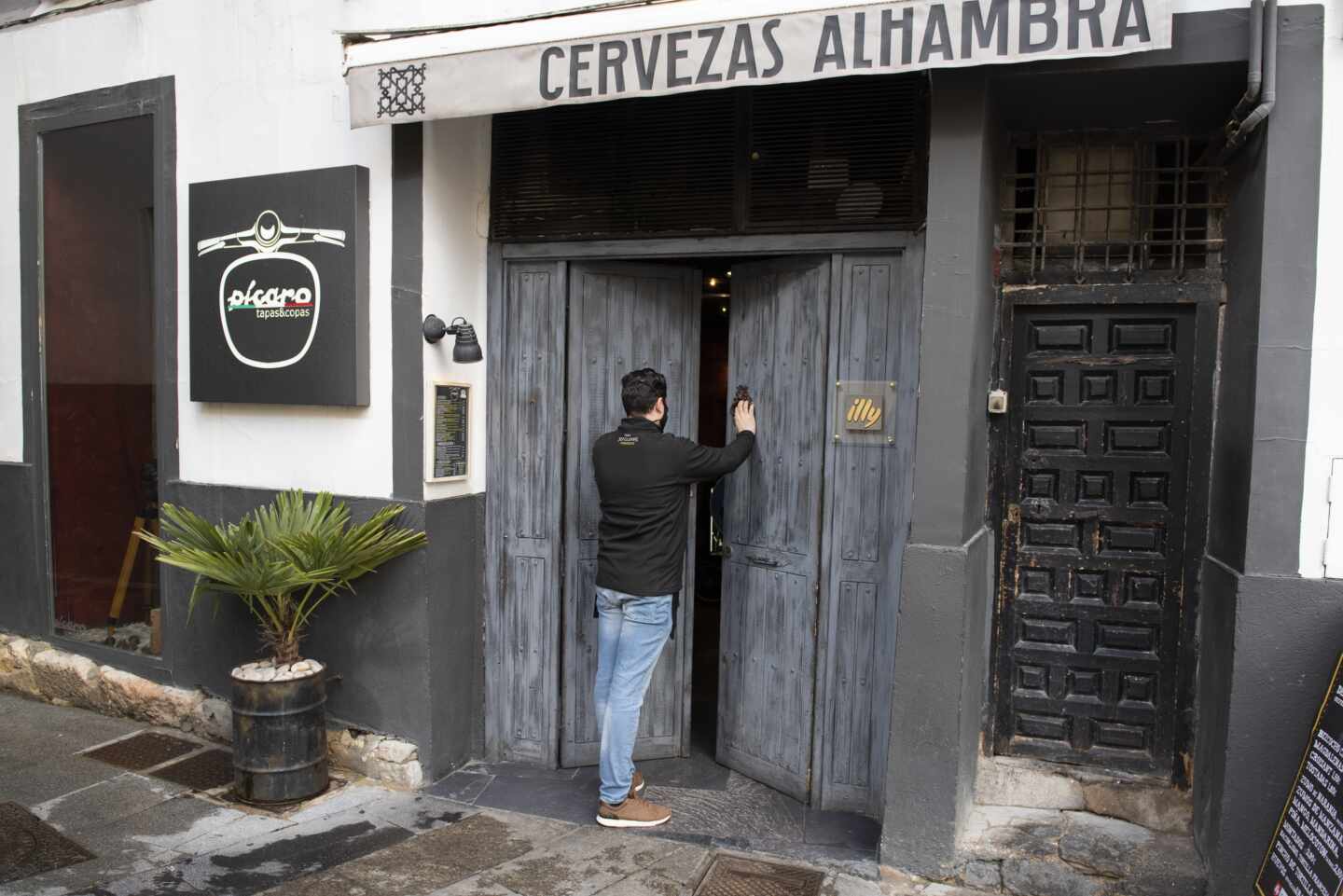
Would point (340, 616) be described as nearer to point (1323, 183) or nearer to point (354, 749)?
point (354, 749)

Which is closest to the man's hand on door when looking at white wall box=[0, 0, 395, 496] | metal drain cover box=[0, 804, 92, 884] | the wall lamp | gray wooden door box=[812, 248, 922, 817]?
gray wooden door box=[812, 248, 922, 817]

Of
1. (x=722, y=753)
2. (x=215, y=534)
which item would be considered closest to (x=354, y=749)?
(x=215, y=534)

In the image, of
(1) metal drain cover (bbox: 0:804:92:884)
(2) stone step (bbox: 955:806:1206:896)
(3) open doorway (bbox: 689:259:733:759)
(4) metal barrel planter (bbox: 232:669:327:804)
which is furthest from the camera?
(3) open doorway (bbox: 689:259:733:759)

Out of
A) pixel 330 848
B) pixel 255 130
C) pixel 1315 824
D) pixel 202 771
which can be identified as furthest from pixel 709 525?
pixel 1315 824

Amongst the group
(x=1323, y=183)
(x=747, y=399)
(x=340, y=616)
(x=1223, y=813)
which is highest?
(x=1323, y=183)

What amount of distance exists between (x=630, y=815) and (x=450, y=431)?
2.08 meters

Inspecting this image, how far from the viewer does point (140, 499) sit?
237 inches

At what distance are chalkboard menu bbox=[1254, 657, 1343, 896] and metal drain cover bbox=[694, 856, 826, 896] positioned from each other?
1664 mm

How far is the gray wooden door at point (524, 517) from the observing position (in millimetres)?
5152

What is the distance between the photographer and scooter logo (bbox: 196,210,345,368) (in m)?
4.97

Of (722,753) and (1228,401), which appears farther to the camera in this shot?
(722,753)

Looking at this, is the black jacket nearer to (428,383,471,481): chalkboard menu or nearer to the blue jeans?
the blue jeans

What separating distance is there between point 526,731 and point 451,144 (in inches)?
123

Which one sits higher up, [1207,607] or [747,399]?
[747,399]
